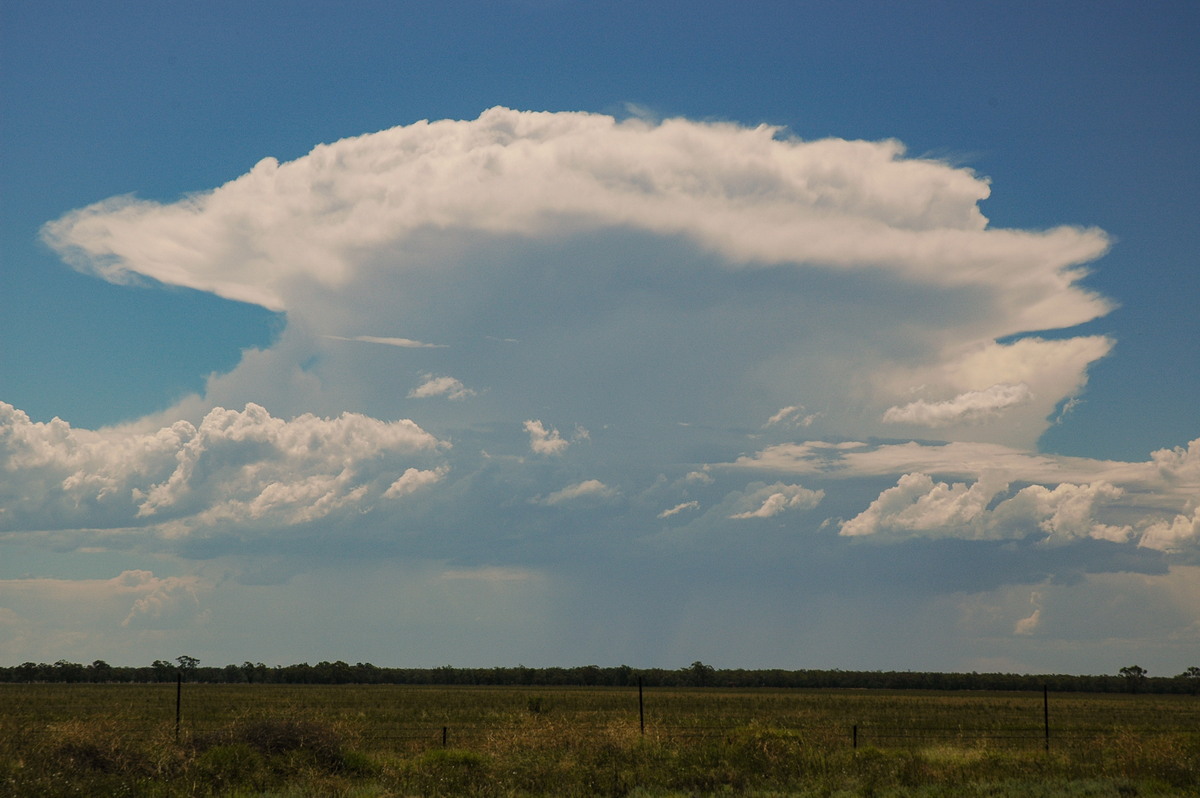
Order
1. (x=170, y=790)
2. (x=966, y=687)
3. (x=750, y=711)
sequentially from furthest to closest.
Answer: (x=966, y=687) → (x=750, y=711) → (x=170, y=790)

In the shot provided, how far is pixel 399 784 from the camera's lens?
68.1 feet

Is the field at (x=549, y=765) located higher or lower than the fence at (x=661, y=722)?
higher

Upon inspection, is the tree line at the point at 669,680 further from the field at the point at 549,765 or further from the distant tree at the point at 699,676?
the field at the point at 549,765

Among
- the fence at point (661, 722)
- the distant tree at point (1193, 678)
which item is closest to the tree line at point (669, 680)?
the distant tree at point (1193, 678)

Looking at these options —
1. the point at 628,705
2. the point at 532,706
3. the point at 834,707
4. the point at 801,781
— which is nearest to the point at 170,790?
the point at 801,781

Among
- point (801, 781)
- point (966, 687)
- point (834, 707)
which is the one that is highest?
point (801, 781)

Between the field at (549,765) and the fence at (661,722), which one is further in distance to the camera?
the fence at (661,722)

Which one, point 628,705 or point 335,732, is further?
point 628,705

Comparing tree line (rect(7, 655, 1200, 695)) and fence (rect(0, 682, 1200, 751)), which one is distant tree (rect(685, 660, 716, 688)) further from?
fence (rect(0, 682, 1200, 751))

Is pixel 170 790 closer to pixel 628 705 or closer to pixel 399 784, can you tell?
pixel 399 784

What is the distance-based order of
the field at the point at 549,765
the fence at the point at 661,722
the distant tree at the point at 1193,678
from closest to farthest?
the field at the point at 549,765 < the fence at the point at 661,722 < the distant tree at the point at 1193,678

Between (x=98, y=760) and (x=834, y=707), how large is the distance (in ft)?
200

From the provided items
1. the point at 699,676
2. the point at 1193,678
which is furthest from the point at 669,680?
the point at 1193,678

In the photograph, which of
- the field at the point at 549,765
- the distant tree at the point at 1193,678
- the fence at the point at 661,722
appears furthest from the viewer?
the distant tree at the point at 1193,678
